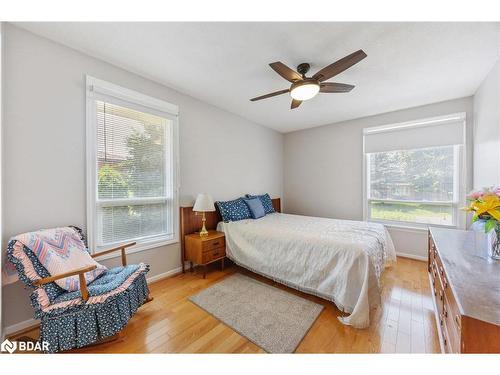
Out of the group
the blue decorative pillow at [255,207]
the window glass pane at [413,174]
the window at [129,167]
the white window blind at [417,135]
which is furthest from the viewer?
the blue decorative pillow at [255,207]

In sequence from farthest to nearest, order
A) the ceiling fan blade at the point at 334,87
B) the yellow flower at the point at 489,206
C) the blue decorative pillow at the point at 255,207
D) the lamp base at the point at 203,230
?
the blue decorative pillow at the point at 255,207 → the lamp base at the point at 203,230 → the ceiling fan blade at the point at 334,87 → the yellow flower at the point at 489,206

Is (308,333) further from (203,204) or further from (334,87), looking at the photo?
(334,87)

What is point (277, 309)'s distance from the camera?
6.61ft

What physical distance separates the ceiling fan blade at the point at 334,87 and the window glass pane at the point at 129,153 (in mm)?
1989

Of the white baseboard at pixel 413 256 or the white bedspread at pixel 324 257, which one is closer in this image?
the white bedspread at pixel 324 257

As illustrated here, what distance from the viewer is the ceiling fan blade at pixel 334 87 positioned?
2.00m

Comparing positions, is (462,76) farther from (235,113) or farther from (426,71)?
(235,113)

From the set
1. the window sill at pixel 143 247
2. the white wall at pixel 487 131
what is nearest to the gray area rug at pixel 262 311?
the window sill at pixel 143 247

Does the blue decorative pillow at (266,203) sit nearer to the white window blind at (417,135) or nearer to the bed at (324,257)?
the bed at (324,257)

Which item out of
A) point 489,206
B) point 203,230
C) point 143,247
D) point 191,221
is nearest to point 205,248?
point 203,230

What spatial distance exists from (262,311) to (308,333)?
47 cm

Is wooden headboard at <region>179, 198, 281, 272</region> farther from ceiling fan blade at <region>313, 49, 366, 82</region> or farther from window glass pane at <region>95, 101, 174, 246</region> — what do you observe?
ceiling fan blade at <region>313, 49, 366, 82</region>

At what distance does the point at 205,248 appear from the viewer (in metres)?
2.68

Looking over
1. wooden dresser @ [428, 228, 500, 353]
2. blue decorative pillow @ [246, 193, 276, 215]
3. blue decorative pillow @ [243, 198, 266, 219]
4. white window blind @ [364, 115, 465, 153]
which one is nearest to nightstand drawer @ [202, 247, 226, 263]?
blue decorative pillow @ [243, 198, 266, 219]
